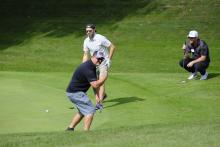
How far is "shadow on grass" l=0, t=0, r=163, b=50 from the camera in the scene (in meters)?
29.2

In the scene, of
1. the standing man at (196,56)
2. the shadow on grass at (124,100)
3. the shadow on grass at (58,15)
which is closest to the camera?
the shadow on grass at (124,100)

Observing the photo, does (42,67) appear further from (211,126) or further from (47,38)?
(211,126)

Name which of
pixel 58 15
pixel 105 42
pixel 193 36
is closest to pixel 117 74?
pixel 193 36

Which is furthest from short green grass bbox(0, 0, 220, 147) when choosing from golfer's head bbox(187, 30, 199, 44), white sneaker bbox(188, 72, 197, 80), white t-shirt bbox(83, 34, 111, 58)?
white t-shirt bbox(83, 34, 111, 58)

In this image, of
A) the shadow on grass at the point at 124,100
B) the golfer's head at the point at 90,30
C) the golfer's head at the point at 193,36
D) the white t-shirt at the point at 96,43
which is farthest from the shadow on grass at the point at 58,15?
the golfer's head at the point at 90,30

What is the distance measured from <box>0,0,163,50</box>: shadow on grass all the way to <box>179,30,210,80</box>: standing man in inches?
437

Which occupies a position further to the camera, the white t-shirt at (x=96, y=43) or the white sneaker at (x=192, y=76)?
the white sneaker at (x=192, y=76)

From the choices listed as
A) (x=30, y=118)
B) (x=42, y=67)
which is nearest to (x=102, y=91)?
(x=30, y=118)

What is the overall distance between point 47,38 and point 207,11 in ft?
25.4

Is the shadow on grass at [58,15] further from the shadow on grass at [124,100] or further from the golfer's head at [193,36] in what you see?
the shadow on grass at [124,100]

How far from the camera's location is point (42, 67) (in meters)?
22.9

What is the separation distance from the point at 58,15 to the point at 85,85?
64.2ft

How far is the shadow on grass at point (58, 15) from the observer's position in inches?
1151

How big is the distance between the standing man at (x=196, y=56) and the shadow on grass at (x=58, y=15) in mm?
11090
